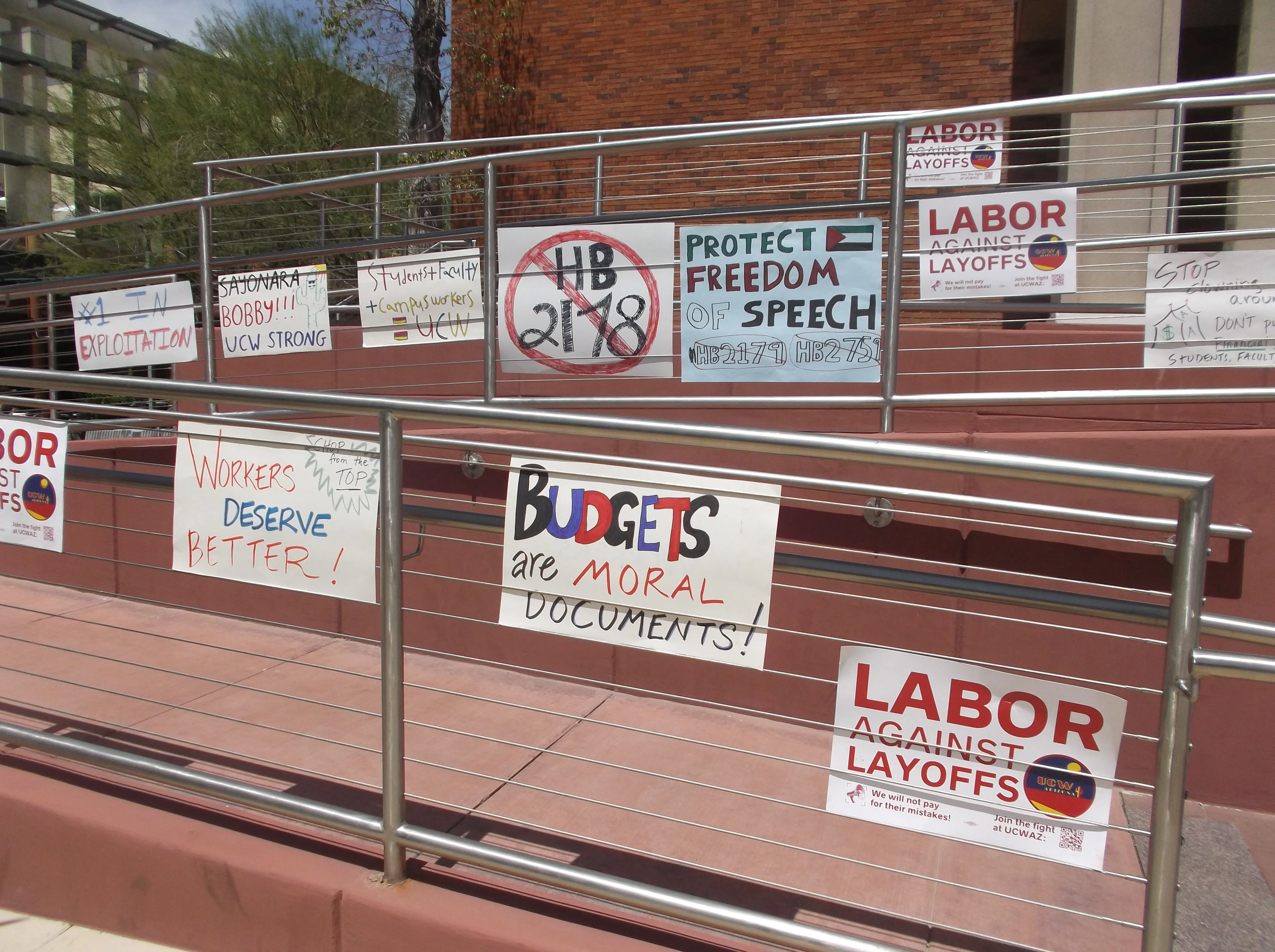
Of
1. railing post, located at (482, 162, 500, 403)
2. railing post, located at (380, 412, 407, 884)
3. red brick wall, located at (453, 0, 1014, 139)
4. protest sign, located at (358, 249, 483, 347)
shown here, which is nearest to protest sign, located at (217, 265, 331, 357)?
protest sign, located at (358, 249, 483, 347)

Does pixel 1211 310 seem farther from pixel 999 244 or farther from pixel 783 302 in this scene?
pixel 783 302

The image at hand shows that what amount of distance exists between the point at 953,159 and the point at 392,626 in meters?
6.19

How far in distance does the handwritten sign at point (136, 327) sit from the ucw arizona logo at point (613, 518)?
3.28 m

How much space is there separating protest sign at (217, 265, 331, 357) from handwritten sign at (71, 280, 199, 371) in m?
0.21

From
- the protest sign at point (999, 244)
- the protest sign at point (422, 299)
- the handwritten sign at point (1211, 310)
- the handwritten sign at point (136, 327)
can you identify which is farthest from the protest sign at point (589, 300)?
the handwritten sign at point (136, 327)

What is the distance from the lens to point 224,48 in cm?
1644

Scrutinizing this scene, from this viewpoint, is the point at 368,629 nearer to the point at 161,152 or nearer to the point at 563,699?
the point at 563,699

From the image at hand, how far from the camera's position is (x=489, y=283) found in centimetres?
393

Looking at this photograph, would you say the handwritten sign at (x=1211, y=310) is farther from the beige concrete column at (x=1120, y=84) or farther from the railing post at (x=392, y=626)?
the beige concrete column at (x=1120, y=84)

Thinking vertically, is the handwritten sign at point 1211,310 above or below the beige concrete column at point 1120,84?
below

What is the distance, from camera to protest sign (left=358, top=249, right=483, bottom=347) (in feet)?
13.7

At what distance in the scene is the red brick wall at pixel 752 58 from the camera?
34.5ft

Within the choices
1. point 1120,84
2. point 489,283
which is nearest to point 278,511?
point 489,283

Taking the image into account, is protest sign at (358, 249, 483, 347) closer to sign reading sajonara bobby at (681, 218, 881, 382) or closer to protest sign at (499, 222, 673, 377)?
protest sign at (499, 222, 673, 377)
